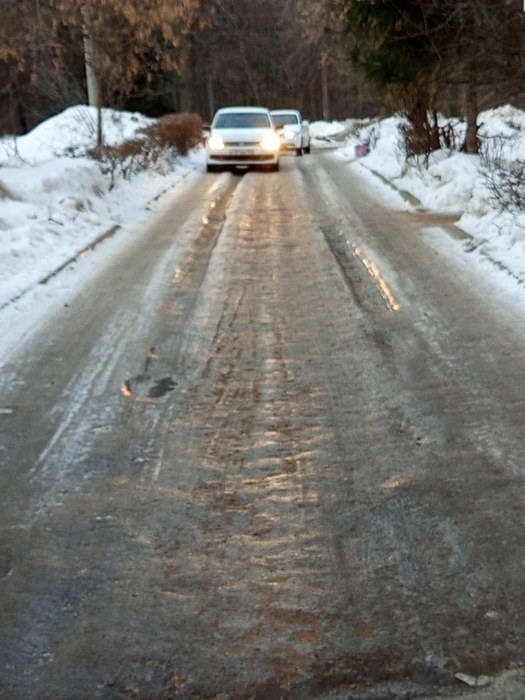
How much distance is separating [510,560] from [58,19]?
45.1ft

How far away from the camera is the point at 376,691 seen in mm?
3061

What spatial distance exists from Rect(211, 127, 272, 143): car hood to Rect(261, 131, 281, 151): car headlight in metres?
0.11

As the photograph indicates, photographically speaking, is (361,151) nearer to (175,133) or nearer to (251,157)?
(251,157)

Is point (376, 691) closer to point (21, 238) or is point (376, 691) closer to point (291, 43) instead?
point (21, 238)

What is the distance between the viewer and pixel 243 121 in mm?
22922

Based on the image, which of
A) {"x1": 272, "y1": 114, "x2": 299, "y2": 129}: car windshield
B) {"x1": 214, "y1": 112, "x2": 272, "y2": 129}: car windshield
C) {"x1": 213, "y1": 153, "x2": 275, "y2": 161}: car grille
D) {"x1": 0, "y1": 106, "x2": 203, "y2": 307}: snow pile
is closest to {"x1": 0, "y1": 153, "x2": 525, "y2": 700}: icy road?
{"x1": 0, "y1": 106, "x2": 203, "y2": 307}: snow pile

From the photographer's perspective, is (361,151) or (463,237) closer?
(463,237)

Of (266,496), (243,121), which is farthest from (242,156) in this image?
(266,496)

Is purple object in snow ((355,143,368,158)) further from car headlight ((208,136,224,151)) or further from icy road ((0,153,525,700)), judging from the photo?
icy road ((0,153,525,700))

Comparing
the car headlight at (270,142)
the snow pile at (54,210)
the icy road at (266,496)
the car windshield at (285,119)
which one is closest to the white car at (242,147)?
the car headlight at (270,142)

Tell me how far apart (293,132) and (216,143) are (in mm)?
Answer: 7841

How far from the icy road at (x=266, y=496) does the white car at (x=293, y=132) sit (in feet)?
71.8

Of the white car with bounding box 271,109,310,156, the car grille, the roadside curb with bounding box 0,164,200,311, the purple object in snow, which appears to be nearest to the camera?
the roadside curb with bounding box 0,164,200,311

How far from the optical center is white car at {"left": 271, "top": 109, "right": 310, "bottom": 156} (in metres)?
29.3
